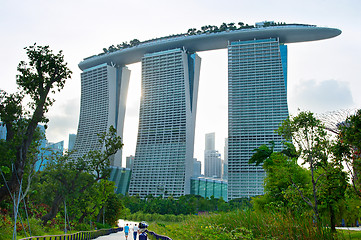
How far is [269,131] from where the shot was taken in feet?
427

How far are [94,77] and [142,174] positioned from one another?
49.5 meters

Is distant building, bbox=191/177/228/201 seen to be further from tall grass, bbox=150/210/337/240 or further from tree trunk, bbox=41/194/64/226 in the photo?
tall grass, bbox=150/210/337/240

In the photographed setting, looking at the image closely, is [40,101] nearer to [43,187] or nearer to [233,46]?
[43,187]

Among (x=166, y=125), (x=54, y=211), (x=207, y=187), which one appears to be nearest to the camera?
(x=54, y=211)

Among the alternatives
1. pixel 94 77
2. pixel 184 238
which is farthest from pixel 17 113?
pixel 94 77

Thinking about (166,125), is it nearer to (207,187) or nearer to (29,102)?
(207,187)

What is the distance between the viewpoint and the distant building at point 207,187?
14062 centimetres

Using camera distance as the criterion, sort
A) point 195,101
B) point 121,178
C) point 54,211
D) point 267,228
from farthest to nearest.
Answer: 1. point 121,178
2. point 195,101
3. point 54,211
4. point 267,228

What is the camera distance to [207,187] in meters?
150

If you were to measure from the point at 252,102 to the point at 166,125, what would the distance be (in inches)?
1325

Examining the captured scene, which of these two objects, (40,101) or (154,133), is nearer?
(40,101)

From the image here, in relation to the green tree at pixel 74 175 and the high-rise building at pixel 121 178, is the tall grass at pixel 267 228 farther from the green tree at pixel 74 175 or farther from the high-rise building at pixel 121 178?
the high-rise building at pixel 121 178

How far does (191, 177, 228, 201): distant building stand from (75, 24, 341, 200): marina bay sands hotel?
557 centimetres

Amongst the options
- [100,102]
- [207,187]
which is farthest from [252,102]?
[100,102]
